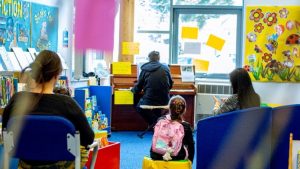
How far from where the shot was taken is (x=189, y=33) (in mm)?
7754

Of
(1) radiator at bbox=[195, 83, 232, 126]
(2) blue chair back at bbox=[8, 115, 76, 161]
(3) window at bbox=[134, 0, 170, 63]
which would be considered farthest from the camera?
(3) window at bbox=[134, 0, 170, 63]

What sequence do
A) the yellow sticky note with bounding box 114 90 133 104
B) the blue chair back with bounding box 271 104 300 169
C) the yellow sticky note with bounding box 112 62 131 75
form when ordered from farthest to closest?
the yellow sticky note with bounding box 112 62 131 75 < the yellow sticky note with bounding box 114 90 133 104 < the blue chair back with bounding box 271 104 300 169

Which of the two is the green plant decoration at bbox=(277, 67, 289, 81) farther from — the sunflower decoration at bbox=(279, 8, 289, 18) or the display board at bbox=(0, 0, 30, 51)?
the display board at bbox=(0, 0, 30, 51)

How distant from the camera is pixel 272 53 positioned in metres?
6.64

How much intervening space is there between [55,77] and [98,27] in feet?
1.89

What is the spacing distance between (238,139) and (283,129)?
0.98 feet

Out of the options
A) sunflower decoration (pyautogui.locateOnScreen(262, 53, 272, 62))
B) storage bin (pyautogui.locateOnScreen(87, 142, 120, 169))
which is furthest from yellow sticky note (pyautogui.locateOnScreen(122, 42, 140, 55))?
storage bin (pyautogui.locateOnScreen(87, 142, 120, 169))

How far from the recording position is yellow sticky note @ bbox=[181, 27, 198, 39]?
305 inches

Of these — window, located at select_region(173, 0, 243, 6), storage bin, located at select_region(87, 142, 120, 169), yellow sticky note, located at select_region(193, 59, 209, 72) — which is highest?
window, located at select_region(173, 0, 243, 6)

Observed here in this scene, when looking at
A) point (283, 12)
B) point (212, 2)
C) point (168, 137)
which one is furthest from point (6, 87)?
point (212, 2)

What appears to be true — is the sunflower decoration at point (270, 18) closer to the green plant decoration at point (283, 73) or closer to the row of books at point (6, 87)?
the green plant decoration at point (283, 73)

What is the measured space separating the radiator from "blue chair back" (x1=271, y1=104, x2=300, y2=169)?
4299 mm

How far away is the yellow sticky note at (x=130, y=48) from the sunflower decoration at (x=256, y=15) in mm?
1893

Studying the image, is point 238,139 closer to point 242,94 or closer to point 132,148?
point 242,94
